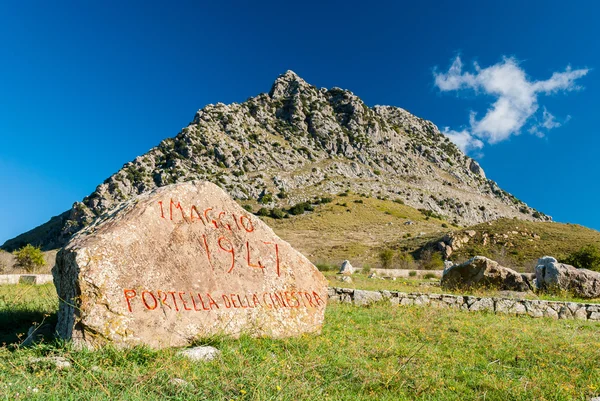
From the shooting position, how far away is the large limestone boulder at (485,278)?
54.6ft

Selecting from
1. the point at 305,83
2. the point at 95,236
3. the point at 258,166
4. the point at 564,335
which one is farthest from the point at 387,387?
the point at 305,83

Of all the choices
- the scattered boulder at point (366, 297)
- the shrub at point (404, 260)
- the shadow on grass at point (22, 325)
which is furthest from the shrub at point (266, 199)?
the shadow on grass at point (22, 325)

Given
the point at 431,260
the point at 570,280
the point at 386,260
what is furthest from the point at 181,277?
the point at 431,260

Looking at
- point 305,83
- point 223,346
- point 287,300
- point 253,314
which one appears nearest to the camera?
point 223,346

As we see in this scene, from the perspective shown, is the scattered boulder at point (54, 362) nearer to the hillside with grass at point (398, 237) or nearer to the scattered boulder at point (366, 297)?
the scattered boulder at point (366, 297)

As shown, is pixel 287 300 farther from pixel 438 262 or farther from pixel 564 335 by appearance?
pixel 438 262

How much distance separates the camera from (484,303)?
1183cm

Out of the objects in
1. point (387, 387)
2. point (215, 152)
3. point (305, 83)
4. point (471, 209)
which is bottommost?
point (387, 387)

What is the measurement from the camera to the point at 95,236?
222 inches

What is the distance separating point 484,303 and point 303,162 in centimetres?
9303

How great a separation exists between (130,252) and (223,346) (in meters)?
1.95

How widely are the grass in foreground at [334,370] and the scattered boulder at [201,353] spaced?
5.3 inches

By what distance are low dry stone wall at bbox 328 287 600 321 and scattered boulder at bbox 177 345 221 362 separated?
7.43 metres

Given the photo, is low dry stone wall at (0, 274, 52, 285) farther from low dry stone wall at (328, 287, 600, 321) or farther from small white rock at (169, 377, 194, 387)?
small white rock at (169, 377, 194, 387)
